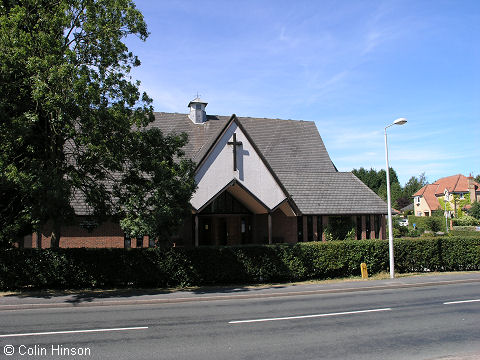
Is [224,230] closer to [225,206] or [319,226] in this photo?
[225,206]

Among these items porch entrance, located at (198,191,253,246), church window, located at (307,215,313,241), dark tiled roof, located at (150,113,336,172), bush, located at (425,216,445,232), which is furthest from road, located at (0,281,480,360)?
bush, located at (425,216,445,232)

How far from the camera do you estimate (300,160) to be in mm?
32625

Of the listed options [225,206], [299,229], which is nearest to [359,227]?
[299,229]

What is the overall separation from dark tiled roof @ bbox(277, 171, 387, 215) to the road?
1348cm

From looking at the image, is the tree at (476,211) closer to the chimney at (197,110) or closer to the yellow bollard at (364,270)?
the chimney at (197,110)

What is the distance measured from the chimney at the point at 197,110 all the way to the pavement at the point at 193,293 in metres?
18.2

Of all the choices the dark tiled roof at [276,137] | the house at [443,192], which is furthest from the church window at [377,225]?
the house at [443,192]

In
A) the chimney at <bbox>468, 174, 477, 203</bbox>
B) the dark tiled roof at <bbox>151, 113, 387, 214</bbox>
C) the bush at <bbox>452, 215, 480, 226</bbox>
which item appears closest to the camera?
the dark tiled roof at <bbox>151, 113, 387, 214</bbox>

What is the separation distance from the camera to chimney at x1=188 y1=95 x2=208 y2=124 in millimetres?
31812

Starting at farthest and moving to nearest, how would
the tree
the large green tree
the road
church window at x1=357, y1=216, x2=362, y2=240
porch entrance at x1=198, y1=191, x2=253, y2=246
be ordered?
the tree
church window at x1=357, y1=216, x2=362, y2=240
porch entrance at x1=198, y1=191, x2=253, y2=246
the large green tree
the road

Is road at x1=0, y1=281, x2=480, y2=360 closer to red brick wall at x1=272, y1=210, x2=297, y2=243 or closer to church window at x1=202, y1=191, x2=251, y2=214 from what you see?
church window at x1=202, y1=191, x2=251, y2=214

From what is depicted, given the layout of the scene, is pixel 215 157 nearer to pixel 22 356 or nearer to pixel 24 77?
pixel 24 77

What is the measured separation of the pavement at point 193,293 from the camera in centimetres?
1342

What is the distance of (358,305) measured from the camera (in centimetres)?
1274
